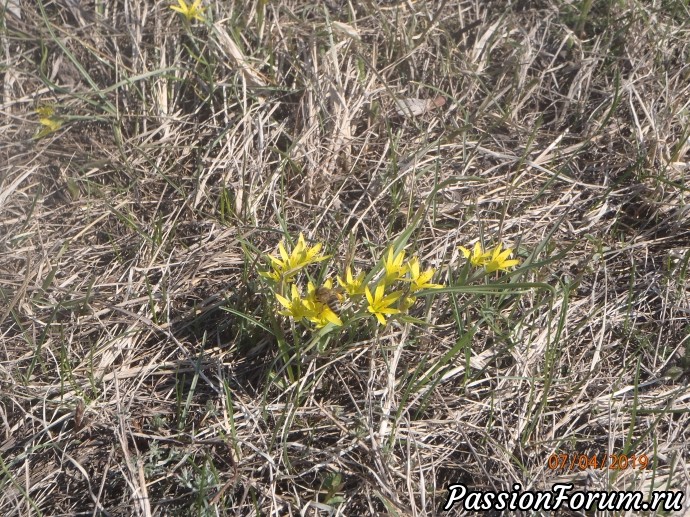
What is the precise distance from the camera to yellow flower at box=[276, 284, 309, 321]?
1.67m

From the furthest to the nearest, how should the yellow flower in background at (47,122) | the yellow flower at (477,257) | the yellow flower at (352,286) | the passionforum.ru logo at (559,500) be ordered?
the yellow flower in background at (47,122) < the yellow flower at (477,257) < the yellow flower at (352,286) < the passionforum.ru logo at (559,500)

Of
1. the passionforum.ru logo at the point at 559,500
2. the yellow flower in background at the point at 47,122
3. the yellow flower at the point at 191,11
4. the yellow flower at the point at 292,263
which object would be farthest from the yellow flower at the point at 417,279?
the yellow flower in background at the point at 47,122

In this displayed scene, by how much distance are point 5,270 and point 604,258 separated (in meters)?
1.85

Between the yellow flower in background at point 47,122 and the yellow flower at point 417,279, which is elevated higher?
the yellow flower at point 417,279

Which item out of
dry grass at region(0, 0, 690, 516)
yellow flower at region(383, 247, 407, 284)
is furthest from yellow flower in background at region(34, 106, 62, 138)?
yellow flower at region(383, 247, 407, 284)

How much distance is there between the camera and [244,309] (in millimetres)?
1903

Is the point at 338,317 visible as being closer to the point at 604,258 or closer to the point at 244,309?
the point at 244,309

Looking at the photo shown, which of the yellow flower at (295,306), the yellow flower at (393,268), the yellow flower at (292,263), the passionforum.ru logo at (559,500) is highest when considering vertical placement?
the yellow flower at (393,268)

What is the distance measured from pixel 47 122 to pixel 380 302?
138 cm

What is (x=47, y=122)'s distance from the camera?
7.50 feet

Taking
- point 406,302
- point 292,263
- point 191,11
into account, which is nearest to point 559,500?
point 406,302
